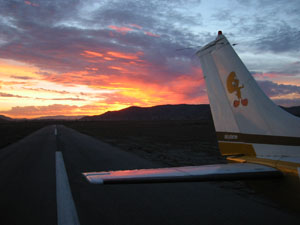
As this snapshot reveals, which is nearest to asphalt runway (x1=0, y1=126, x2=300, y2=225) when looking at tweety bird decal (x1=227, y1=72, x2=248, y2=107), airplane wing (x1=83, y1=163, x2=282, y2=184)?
airplane wing (x1=83, y1=163, x2=282, y2=184)

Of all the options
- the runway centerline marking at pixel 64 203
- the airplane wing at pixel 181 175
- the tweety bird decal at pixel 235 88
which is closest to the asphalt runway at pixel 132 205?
the runway centerline marking at pixel 64 203

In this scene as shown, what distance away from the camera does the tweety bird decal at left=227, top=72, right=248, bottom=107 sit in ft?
15.5

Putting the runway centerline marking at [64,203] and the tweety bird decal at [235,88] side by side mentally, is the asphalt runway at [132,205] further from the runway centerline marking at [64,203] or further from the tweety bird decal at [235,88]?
the tweety bird decal at [235,88]

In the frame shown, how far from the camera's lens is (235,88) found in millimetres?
4816

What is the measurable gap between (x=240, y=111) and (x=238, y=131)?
446mm

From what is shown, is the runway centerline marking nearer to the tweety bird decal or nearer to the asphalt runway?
the asphalt runway

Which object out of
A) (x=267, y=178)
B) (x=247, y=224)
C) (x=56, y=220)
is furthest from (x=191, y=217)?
(x=56, y=220)

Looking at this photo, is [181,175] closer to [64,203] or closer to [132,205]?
[132,205]

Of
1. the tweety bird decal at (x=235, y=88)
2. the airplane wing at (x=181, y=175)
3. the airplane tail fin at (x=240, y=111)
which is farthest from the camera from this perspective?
the tweety bird decal at (x=235, y=88)

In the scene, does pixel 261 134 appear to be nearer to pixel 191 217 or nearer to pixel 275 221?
pixel 275 221

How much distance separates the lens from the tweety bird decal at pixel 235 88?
15.5ft

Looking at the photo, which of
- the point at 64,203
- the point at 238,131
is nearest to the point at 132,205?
the point at 64,203

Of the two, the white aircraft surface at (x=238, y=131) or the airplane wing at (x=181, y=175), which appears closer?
the airplane wing at (x=181, y=175)

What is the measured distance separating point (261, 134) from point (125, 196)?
3888 millimetres
